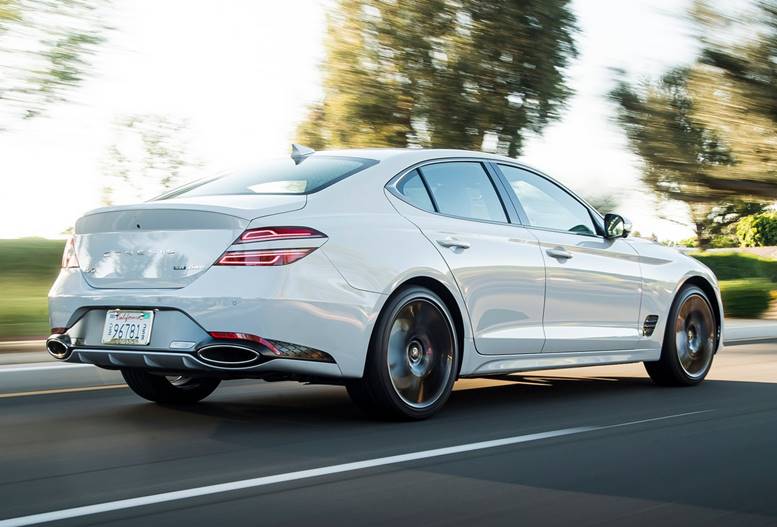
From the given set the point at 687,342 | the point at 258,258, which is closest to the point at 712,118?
the point at 687,342

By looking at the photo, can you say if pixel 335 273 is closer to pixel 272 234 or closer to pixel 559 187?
pixel 272 234

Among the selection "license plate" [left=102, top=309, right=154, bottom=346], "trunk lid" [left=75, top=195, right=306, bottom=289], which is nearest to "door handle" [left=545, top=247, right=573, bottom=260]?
"trunk lid" [left=75, top=195, right=306, bottom=289]

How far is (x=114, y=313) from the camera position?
19.4ft

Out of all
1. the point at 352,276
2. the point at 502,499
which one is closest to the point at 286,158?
the point at 352,276

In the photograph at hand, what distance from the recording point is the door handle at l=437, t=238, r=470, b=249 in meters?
6.55

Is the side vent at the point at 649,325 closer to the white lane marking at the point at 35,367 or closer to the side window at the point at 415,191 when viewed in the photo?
the side window at the point at 415,191

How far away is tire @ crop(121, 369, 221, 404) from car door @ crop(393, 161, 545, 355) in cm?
177

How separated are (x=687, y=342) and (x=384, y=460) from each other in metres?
4.30

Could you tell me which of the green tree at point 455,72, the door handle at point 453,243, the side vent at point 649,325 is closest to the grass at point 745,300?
the green tree at point 455,72

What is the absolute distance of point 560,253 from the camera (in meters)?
7.49

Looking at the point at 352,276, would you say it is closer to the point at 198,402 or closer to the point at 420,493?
the point at 420,493

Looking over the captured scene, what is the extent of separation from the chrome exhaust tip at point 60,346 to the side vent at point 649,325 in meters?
4.29

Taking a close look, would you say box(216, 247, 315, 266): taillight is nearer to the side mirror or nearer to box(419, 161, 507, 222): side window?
box(419, 161, 507, 222): side window

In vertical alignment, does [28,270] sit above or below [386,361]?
below
